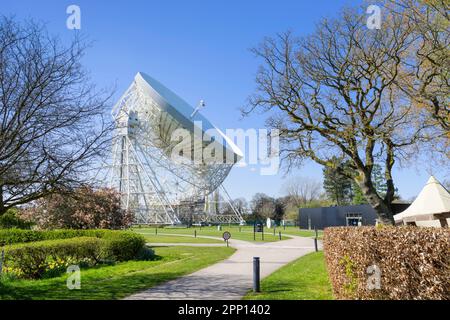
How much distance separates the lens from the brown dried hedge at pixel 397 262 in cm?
526

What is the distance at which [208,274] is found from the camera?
40.4 ft

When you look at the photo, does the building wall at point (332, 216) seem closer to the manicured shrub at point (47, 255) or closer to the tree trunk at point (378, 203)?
the tree trunk at point (378, 203)

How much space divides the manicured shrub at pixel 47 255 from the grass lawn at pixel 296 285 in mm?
6976

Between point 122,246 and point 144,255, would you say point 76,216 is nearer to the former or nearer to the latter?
point 144,255

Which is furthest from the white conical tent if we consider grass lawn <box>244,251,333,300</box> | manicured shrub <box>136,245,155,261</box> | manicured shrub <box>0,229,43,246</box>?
manicured shrub <box>0,229,43,246</box>

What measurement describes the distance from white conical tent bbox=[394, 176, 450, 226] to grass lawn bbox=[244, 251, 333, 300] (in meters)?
4.68

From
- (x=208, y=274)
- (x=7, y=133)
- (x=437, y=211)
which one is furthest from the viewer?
(x=437, y=211)

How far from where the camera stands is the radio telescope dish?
37.7 m

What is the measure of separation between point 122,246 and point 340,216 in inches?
1747

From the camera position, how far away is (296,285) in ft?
32.9

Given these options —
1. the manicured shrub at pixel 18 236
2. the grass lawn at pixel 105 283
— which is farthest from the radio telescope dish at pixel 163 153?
the grass lawn at pixel 105 283
